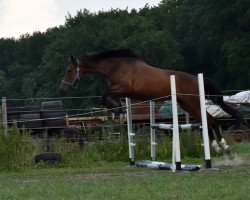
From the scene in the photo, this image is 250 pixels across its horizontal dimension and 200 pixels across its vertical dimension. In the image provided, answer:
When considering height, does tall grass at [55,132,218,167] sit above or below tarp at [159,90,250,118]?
below

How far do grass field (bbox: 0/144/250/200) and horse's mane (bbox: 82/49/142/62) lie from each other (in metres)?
2.43

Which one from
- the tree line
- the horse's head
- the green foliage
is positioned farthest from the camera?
the tree line

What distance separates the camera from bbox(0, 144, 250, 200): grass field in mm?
8188

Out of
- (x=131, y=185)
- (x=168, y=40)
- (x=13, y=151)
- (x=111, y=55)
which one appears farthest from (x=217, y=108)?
(x=168, y=40)

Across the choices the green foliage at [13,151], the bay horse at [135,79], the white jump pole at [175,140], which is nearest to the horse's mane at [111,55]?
the bay horse at [135,79]

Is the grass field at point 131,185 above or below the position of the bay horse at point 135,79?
below

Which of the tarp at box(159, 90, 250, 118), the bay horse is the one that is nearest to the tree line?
the tarp at box(159, 90, 250, 118)

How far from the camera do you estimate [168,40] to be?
6944 centimetres

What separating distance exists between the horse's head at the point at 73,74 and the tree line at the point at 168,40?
4189 centimetres

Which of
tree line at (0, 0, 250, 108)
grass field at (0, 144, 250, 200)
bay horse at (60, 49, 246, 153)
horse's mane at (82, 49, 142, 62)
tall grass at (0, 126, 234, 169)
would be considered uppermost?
tree line at (0, 0, 250, 108)

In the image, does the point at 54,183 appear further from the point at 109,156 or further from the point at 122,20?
the point at 122,20

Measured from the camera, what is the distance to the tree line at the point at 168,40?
56.9 m

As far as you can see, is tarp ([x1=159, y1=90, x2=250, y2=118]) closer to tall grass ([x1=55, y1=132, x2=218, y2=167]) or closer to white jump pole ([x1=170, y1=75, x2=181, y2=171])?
tall grass ([x1=55, y1=132, x2=218, y2=167])

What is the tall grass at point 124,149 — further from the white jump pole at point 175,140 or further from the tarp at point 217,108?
the tarp at point 217,108
